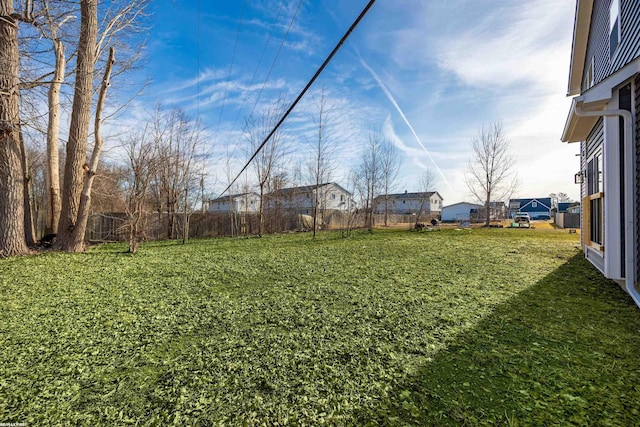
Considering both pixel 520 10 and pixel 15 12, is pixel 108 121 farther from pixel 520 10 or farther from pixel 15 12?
pixel 520 10

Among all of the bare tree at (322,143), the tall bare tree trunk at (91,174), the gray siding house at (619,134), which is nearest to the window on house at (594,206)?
the gray siding house at (619,134)

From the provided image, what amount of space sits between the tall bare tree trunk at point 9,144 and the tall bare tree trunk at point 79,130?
813 mm

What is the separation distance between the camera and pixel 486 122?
741 inches

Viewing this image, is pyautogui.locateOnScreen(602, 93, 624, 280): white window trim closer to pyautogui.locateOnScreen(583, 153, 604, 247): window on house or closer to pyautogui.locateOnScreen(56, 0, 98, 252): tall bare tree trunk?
pyautogui.locateOnScreen(583, 153, 604, 247): window on house

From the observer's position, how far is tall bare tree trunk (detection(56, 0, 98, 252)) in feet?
20.6

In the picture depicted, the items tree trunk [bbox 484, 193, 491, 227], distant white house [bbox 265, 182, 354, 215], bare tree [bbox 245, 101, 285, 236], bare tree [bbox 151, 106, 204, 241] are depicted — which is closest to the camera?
bare tree [bbox 151, 106, 204, 241]

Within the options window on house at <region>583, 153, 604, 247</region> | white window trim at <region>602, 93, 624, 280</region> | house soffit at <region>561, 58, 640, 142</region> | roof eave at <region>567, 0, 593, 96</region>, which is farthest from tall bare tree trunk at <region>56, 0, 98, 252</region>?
roof eave at <region>567, 0, 593, 96</region>

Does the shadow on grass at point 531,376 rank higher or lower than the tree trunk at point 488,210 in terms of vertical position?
lower

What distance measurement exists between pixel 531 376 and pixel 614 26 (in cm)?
592

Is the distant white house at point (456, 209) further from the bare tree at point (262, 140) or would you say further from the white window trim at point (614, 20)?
the white window trim at point (614, 20)

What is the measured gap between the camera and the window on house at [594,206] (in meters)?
4.92

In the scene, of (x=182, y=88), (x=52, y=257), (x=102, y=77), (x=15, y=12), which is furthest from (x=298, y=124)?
(x=52, y=257)

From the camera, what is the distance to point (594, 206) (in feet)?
17.6

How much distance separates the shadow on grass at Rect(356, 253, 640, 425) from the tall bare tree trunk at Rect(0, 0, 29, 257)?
750 centimetres
